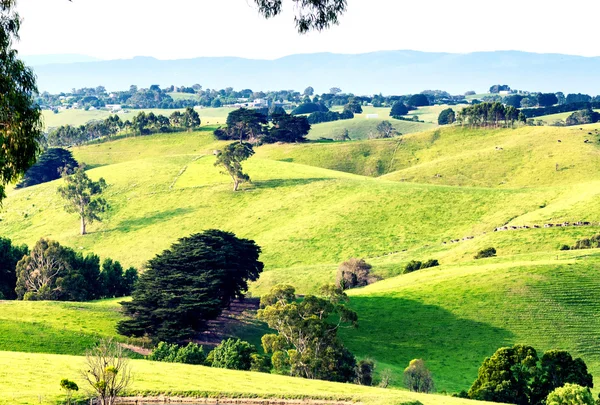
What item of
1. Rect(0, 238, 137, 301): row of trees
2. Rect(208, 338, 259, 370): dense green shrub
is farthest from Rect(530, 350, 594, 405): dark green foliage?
Rect(0, 238, 137, 301): row of trees

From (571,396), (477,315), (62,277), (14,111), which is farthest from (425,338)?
(14,111)

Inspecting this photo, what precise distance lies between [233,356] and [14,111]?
4058 centimetres

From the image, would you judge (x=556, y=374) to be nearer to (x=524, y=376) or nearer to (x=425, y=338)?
(x=524, y=376)

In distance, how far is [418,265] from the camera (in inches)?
4257

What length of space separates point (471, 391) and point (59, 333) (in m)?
35.0

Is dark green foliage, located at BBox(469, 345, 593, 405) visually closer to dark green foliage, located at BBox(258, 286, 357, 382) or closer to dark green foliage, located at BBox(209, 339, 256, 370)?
dark green foliage, located at BBox(258, 286, 357, 382)

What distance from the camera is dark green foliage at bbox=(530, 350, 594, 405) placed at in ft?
194

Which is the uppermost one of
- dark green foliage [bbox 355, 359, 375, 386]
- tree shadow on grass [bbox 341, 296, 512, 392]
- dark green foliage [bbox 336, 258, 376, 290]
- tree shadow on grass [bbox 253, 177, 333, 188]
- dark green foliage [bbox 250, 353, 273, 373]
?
tree shadow on grass [bbox 253, 177, 333, 188]

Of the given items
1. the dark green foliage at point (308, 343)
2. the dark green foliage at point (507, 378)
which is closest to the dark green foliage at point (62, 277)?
the dark green foliage at point (308, 343)

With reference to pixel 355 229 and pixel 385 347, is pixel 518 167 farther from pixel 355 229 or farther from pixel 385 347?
pixel 385 347

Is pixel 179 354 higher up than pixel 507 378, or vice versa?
pixel 507 378

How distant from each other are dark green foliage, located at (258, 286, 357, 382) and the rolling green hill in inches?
254

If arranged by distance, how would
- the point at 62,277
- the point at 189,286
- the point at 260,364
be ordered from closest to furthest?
the point at 260,364
the point at 189,286
the point at 62,277

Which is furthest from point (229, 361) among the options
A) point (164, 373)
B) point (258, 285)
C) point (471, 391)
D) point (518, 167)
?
point (518, 167)
